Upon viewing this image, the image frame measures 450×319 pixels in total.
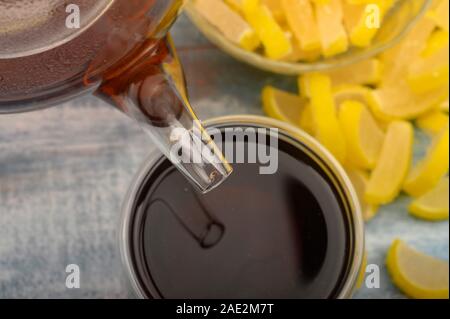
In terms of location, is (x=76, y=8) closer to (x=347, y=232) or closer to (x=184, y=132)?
(x=184, y=132)

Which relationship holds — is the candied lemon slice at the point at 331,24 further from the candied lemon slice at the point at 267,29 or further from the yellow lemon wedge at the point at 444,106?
the yellow lemon wedge at the point at 444,106

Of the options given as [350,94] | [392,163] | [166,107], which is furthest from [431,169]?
[166,107]

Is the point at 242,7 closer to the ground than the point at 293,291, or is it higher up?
higher up

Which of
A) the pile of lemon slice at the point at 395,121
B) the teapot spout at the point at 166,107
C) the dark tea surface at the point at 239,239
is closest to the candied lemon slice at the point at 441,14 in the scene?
the pile of lemon slice at the point at 395,121

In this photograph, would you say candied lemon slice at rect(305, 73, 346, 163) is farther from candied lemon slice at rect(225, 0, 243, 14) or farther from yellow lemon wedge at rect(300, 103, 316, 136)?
candied lemon slice at rect(225, 0, 243, 14)

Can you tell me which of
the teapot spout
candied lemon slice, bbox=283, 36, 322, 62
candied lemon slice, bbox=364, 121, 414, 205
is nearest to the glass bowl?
candied lemon slice, bbox=283, 36, 322, 62

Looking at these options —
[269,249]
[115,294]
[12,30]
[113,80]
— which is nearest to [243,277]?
[269,249]
